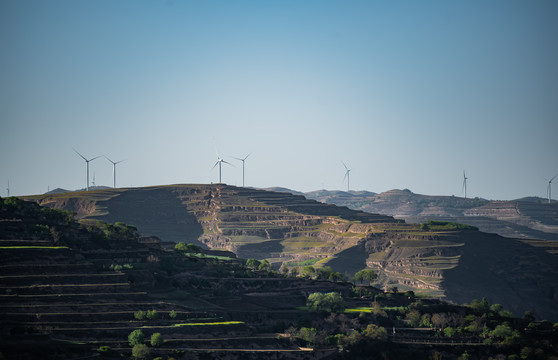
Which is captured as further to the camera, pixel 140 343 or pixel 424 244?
pixel 424 244

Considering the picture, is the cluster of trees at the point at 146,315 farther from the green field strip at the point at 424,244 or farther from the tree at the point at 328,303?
the green field strip at the point at 424,244

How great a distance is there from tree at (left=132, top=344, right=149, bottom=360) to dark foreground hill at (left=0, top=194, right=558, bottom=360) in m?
0.10

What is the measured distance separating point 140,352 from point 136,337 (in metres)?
2.95

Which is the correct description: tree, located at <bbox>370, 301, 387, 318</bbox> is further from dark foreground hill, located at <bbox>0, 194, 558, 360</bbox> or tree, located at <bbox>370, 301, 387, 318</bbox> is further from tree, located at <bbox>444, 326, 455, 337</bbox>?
tree, located at <bbox>444, 326, 455, 337</bbox>

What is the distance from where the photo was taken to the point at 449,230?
186 m

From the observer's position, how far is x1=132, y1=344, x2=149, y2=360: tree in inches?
3095

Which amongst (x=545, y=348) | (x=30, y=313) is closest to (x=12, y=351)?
(x=30, y=313)

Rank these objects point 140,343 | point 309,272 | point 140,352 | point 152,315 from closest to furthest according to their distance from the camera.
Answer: point 140,352 → point 140,343 → point 152,315 → point 309,272

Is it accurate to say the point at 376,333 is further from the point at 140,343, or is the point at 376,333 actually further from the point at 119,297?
the point at 119,297

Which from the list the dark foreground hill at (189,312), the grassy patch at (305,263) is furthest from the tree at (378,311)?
the grassy patch at (305,263)

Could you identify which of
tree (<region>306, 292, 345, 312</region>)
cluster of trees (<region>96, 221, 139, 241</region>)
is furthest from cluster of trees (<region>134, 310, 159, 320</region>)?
cluster of trees (<region>96, 221, 139, 241</region>)

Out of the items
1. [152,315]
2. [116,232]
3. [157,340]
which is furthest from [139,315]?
[116,232]

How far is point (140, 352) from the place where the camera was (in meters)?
79.0

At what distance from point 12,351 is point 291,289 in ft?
154
